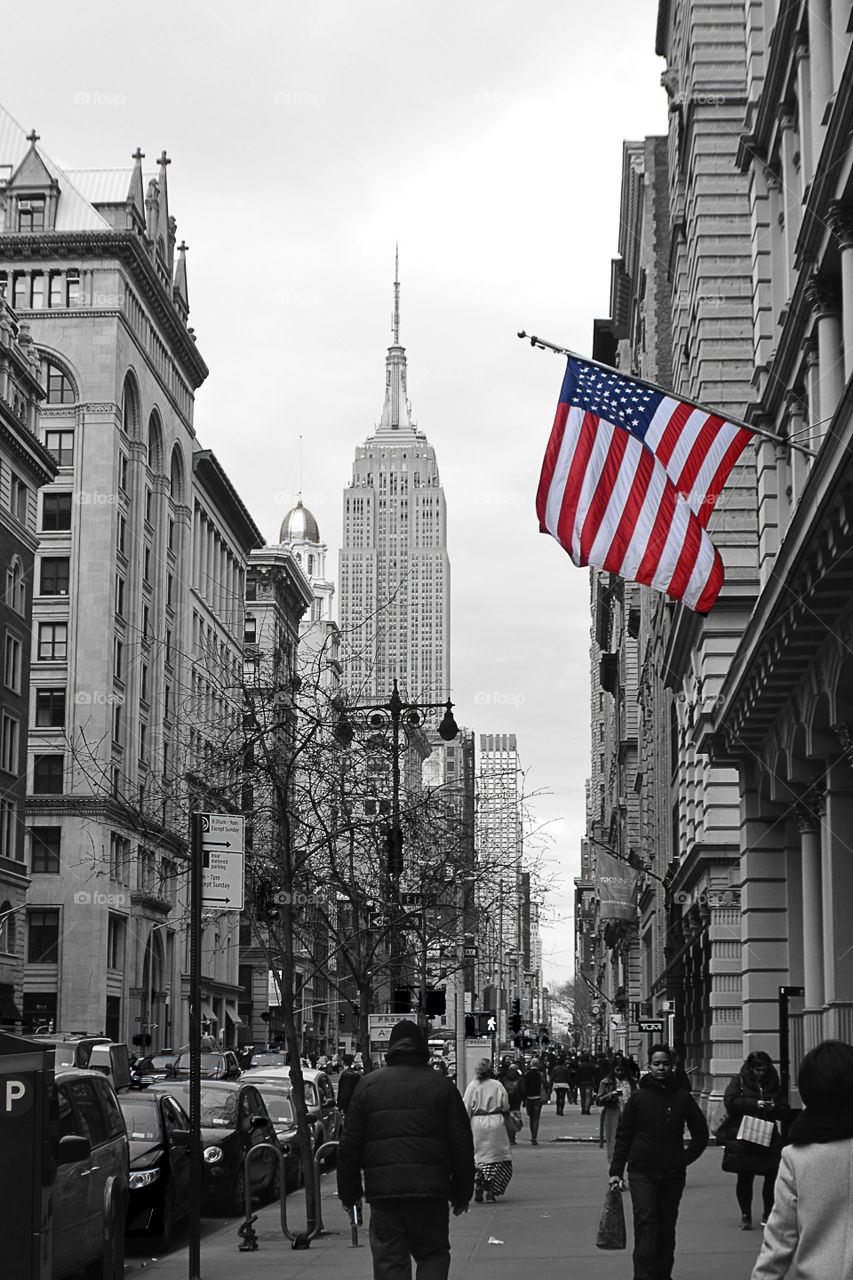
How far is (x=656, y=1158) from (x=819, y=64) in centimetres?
1482

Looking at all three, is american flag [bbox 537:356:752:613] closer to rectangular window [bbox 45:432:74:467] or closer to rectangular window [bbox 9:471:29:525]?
rectangular window [bbox 9:471:29:525]

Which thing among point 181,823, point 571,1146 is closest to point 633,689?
point 571,1146

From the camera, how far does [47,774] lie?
84.8 meters

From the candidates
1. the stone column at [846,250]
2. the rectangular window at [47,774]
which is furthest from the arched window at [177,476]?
the stone column at [846,250]

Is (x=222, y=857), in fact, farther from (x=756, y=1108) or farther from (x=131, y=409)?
(x=131, y=409)

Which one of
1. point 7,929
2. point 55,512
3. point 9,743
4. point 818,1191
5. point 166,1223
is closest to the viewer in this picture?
point 818,1191

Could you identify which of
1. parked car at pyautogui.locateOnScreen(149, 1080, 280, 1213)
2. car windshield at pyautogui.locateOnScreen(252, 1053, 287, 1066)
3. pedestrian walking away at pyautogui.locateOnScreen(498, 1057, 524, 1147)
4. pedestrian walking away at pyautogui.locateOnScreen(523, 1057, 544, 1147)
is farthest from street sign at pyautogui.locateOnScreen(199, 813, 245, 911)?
car windshield at pyautogui.locateOnScreen(252, 1053, 287, 1066)

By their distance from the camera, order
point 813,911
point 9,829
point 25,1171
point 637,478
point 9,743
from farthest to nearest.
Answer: point 9,743, point 9,829, point 813,911, point 637,478, point 25,1171

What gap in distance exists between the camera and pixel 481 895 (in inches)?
2302

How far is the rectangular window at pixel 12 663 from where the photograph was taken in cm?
6953

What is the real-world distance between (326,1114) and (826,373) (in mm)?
16611

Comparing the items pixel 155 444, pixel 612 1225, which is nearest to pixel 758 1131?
pixel 612 1225

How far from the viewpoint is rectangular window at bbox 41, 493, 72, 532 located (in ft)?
282

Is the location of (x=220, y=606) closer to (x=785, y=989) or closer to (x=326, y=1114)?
(x=326, y=1114)
